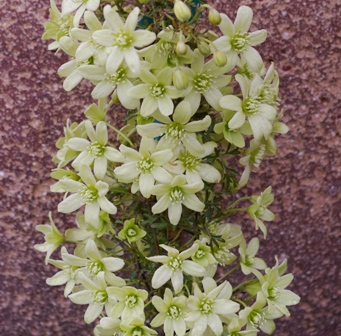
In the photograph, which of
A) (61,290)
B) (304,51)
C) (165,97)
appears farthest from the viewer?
(61,290)

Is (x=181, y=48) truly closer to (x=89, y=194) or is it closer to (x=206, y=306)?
(x=89, y=194)

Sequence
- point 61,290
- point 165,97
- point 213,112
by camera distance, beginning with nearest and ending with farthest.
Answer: point 165,97, point 213,112, point 61,290

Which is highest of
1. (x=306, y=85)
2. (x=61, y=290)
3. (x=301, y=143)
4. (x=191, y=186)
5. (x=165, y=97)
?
(x=165, y=97)

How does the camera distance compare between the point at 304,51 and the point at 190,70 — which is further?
the point at 304,51

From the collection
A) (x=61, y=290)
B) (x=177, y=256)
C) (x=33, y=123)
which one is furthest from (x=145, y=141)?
(x=61, y=290)

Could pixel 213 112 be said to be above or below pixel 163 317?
above

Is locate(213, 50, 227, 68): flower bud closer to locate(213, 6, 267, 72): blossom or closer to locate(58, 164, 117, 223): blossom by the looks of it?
locate(213, 6, 267, 72): blossom

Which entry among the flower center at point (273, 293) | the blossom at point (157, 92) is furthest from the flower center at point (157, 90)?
the flower center at point (273, 293)

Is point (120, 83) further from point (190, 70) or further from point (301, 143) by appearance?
point (301, 143)
